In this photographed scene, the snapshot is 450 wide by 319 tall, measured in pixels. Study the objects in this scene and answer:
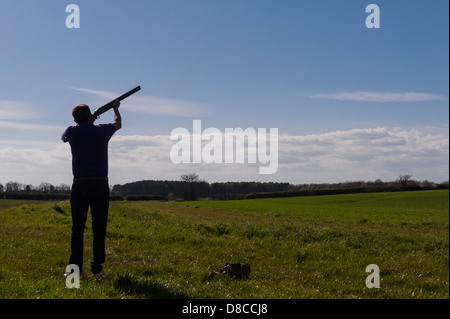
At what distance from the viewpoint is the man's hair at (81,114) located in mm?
6863

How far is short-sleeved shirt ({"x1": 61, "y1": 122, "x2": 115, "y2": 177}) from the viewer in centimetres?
659

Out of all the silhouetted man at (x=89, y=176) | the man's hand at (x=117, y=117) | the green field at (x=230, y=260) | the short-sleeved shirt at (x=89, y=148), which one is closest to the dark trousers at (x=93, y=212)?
the silhouetted man at (x=89, y=176)

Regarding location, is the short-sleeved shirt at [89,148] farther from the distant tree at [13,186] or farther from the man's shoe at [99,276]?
the distant tree at [13,186]

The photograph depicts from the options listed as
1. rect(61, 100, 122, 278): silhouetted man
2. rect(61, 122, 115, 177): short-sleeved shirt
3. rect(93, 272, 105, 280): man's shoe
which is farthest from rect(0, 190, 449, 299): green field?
rect(61, 122, 115, 177): short-sleeved shirt

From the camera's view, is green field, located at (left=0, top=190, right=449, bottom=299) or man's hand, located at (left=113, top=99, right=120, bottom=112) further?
man's hand, located at (left=113, top=99, right=120, bottom=112)

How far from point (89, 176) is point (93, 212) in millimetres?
660

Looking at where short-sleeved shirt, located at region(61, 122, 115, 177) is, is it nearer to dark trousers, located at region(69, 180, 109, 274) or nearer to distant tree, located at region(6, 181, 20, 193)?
dark trousers, located at region(69, 180, 109, 274)

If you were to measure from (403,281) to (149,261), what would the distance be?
17.3 feet

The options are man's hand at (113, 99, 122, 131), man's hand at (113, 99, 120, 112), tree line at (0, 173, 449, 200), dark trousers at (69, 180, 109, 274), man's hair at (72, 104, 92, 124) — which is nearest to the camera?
dark trousers at (69, 180, 109, 274)

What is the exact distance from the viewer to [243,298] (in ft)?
18.1

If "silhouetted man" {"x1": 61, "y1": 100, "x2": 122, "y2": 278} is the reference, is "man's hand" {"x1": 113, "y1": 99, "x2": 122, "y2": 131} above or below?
above

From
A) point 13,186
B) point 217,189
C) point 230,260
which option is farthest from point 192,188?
point 230,260
